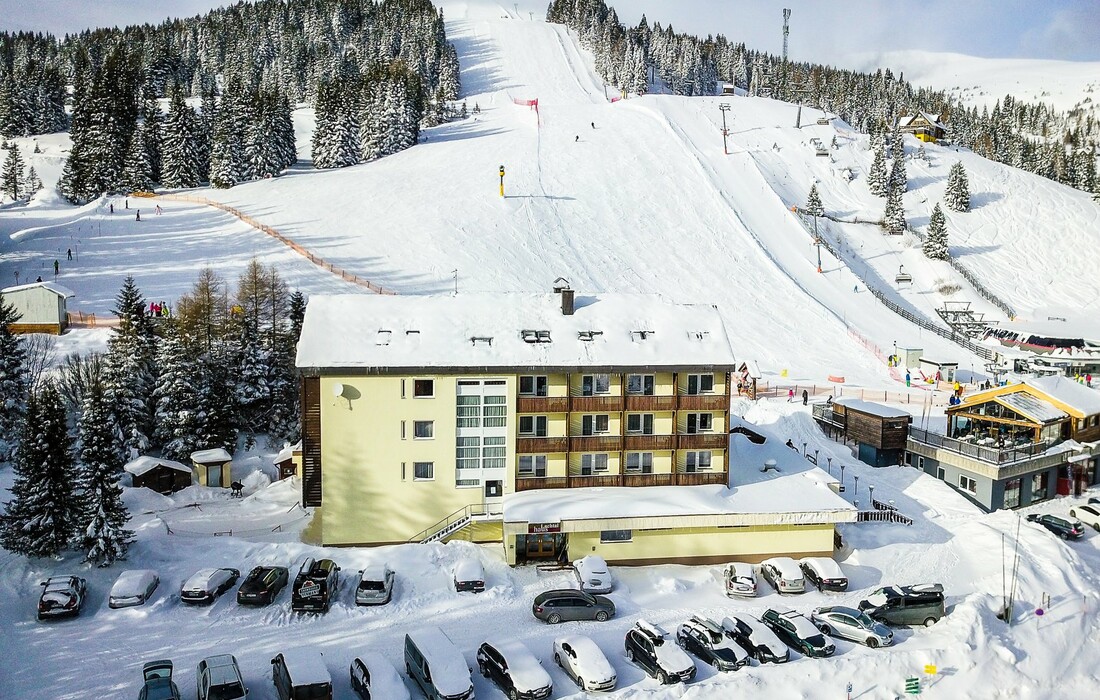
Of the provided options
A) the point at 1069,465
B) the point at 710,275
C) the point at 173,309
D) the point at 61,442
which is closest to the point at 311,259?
the point at 173,309

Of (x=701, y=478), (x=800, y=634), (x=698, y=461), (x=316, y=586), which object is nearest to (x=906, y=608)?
(x=800, y=634)

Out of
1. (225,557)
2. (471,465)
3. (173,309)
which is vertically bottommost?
(225,557)

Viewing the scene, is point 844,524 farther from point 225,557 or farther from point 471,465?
point 225,557

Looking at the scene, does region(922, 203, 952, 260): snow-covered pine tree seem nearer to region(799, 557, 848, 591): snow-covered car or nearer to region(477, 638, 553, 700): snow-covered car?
region(799, 557, 848, 591): snow-covered car

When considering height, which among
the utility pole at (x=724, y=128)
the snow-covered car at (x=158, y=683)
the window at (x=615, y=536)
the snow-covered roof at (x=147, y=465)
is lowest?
the snow-covered car at (x=158, y=683)

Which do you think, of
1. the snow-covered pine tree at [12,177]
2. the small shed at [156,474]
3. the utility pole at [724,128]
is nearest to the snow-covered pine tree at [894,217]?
the utility pole at [724,128]

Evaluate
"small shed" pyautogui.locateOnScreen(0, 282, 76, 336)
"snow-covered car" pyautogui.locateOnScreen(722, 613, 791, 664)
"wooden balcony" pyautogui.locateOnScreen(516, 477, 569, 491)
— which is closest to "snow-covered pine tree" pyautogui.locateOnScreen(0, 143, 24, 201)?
"small shed" pyautogui.locateOnScreen(0, 282, 76, 336)

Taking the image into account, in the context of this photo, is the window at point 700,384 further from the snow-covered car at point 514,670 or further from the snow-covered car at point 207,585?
the snow-covered car at point 207,585
